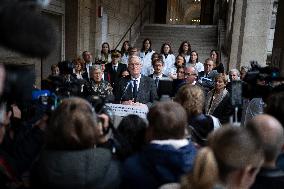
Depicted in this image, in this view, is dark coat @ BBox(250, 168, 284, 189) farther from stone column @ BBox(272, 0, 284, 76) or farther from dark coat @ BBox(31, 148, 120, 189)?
stone column @ BBox(272, 0, 284, 76)

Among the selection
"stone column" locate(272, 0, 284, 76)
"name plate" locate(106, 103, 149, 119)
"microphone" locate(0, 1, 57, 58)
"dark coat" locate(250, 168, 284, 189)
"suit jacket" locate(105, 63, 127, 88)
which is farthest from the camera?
"suit jacket" locate(105, 63, 127, 88)

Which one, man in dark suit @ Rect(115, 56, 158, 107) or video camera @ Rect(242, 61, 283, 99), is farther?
man in dark suit @ Rect(115, 56, 158, 107)

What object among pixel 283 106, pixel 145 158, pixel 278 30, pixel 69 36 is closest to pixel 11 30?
pixel 145 158

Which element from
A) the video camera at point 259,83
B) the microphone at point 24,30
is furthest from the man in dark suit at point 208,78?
the microphone at point 24,30

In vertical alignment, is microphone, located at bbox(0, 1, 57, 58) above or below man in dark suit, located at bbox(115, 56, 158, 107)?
above

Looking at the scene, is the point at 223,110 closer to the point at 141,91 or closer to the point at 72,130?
the point at 141,91

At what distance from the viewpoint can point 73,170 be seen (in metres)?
1.55

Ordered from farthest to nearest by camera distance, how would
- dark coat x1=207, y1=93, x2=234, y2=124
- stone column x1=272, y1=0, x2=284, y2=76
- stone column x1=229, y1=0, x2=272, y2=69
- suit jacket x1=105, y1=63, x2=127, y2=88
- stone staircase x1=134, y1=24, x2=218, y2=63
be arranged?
stone staircase x1=134, y1=24, x2=218, y2=63 → stone column x1=229, y1=0, x2=272, y2=69 → suit jacket x1=105, y1=63, x2=127, y2=88 → stone column x1=272, y1=0, x2=284, y2=76 → dark coat x1=207, y1=93, x2=234, y2=124

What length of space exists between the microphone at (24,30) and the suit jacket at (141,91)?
9.42ft

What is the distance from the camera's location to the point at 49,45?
1.19 metres

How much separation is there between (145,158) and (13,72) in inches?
32.4

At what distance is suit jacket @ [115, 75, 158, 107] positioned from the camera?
4.04 m

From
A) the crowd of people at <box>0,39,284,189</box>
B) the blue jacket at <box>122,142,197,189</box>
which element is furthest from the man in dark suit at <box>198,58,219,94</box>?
the blue jacket at <box>122,142,197,189</box>

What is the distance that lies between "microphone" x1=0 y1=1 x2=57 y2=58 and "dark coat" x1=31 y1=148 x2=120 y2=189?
61cm
